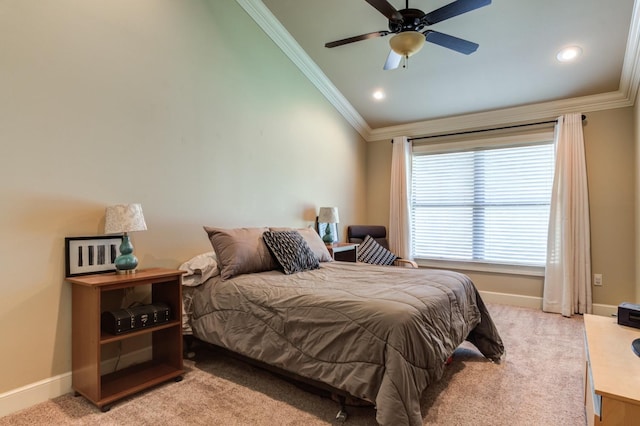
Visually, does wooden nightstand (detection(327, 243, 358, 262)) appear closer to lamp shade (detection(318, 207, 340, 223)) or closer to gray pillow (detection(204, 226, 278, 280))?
lamp shade (detection(318, 207, 340, 223))

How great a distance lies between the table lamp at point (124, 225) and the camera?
210cm

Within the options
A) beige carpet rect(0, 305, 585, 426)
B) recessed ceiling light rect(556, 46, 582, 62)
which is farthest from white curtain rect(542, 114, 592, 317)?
beige carpet rect(0, 305, 585, 426)

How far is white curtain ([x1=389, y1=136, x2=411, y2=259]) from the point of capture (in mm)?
5055

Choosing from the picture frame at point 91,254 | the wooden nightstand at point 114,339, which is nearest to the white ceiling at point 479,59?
the picture frame at point 91,254

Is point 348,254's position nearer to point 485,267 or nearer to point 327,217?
point 327,217

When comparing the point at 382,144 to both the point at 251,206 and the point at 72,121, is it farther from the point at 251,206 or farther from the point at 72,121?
the point at 72,121

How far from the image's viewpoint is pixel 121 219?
6.90ft

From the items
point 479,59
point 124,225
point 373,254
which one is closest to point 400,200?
point 373,254

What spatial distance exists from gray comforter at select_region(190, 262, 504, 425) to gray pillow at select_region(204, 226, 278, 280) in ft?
0.28

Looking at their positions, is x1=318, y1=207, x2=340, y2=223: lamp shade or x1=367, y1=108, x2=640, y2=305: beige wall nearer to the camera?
x1=367, y1=108, x2=640, y2=305: beige wall

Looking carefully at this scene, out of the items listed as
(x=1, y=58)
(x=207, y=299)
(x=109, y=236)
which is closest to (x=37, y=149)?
(x=1, y=58)

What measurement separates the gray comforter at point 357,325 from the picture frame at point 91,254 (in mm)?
635

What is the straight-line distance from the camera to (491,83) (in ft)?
12.9

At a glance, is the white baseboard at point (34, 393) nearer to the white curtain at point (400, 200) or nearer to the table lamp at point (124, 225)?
the table lamp at point (124, 225)
